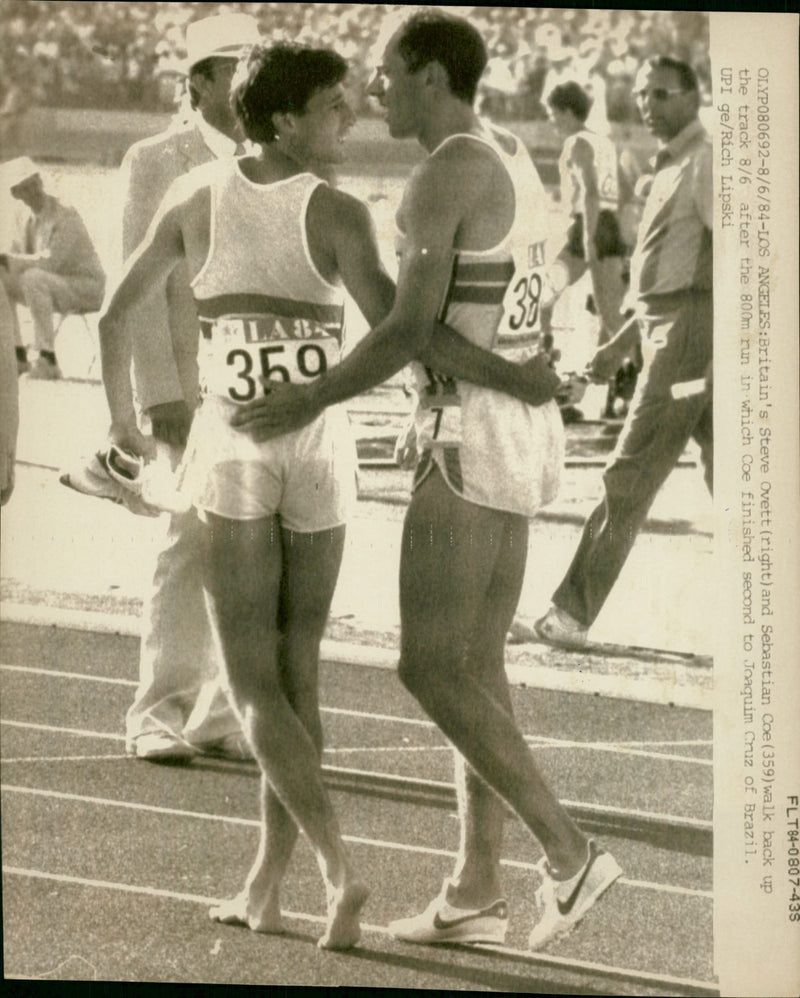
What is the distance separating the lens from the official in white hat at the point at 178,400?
10.5 ft

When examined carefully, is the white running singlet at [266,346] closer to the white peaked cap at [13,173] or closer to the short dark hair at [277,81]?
the short dark hair at [277,81]

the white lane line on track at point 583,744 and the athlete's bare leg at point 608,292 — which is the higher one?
the athlete's bare leg at point 608,292

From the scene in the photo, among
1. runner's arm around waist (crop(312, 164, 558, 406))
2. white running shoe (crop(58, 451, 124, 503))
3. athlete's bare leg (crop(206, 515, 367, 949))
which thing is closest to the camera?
runner's arm around waist (crop(312, 164, 558, 406))

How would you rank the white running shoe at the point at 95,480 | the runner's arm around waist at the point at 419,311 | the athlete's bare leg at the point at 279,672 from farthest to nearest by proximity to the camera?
the white running shoe at the point at 95,480, the athlete's bare leg at the point at 279,672, the runner's arm around waist at the point at 419,311

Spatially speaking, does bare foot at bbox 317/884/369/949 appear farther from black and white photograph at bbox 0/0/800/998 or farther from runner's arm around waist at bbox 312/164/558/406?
runner's arm around waist at bbox 312/164/558/406

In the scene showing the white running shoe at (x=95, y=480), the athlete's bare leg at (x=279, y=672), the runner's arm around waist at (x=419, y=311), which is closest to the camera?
the runner's arm around waist at (x=419, y=311)

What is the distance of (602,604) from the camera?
3268 mm

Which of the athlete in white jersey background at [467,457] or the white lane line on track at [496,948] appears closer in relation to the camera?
the athlete in white jersey background at [467,457]

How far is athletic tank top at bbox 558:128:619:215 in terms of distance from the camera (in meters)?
3.19

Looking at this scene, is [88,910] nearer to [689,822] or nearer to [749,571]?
[689,822]

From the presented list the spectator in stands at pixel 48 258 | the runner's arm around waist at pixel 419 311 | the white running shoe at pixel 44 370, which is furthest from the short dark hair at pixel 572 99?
the white running shoe at pixel 44 370

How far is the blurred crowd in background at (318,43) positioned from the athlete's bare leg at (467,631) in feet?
2.42

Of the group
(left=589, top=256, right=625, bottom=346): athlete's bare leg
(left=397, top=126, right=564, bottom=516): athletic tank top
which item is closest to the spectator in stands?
(left=397, top=126, right=564, bottom=516): athletic tank top

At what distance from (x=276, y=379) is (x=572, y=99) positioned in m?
0.74
